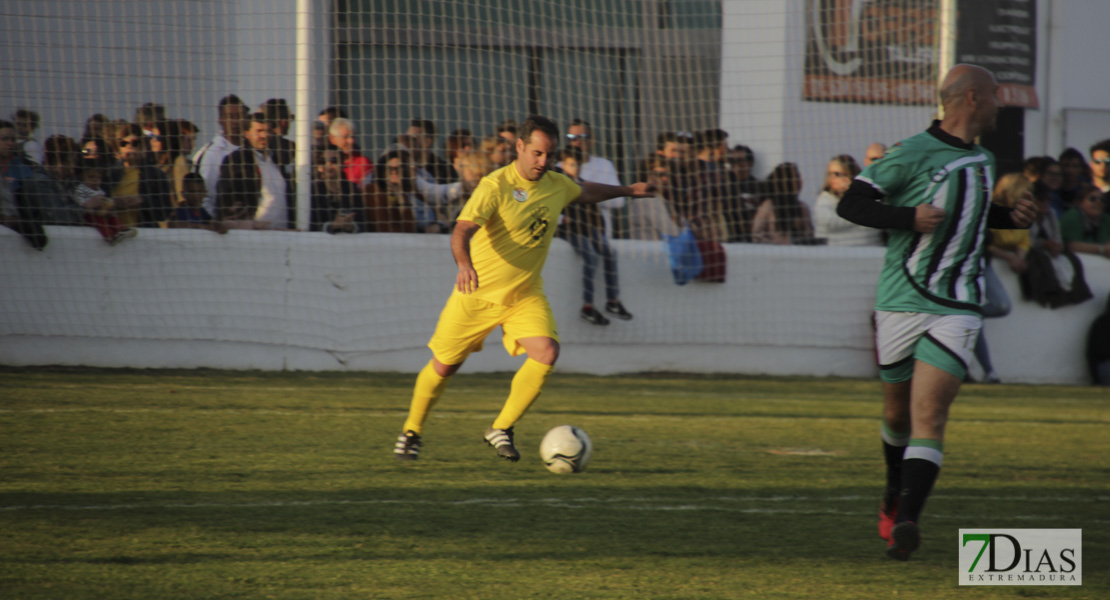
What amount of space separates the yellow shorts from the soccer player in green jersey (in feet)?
7.66

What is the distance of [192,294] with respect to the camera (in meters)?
9.90

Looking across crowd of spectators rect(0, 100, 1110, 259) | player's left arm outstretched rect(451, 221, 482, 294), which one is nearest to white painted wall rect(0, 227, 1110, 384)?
crowd of spectators rect(0, 100, 1110, 259)

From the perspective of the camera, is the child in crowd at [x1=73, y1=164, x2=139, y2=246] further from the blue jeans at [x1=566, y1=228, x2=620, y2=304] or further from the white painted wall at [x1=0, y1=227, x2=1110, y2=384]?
the blue jeans at [x1=566, y1=228, x2=620, y2=304]

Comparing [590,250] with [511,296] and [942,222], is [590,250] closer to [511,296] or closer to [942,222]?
[511,296]

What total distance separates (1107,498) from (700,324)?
5.37 m

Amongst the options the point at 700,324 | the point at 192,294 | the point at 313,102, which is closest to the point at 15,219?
the point at 192,294

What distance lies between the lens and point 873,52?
485 inches

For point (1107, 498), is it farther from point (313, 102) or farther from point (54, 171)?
point (54, 171)

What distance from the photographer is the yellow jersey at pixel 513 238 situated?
6.43m

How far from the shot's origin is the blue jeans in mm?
10867

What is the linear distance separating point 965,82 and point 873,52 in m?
8.26

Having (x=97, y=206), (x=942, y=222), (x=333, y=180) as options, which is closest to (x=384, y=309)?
(x=333, y=180)

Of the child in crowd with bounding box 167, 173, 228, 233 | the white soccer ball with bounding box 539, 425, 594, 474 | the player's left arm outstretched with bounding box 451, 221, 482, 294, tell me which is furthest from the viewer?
the child in crowd with bounding box 167, 173, 228, 233
